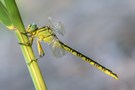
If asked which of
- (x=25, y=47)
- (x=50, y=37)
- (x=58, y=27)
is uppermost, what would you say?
(x=58, y=27)

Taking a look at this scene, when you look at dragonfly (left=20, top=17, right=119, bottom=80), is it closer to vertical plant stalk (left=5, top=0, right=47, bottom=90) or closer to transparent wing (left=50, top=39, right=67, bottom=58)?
transparent wing (left=50, top=39, right=67, bottom=58)

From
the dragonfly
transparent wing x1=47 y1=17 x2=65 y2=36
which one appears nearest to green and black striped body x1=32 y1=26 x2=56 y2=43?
the dragonfly

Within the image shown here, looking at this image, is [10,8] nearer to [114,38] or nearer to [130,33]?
[114,38]

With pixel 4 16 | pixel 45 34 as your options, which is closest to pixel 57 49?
pixel 45 34

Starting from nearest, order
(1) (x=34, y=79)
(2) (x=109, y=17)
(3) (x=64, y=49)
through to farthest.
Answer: (1) (x=34, y=79), (3) (x=64, y=49), (2) (x=109, y=17)

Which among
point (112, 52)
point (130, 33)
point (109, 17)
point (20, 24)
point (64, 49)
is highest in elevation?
point (109, 17)

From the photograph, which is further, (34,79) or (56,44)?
(56,44)

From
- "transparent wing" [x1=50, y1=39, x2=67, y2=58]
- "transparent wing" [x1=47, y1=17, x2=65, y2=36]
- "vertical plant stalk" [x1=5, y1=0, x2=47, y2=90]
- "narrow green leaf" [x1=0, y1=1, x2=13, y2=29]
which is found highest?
"transparent wing" [x1=47, y1=17, x2=65, y2=36]

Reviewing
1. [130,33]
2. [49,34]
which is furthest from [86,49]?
[49,34]

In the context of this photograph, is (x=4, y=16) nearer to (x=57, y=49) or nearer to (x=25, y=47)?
(x=25, y=47)
